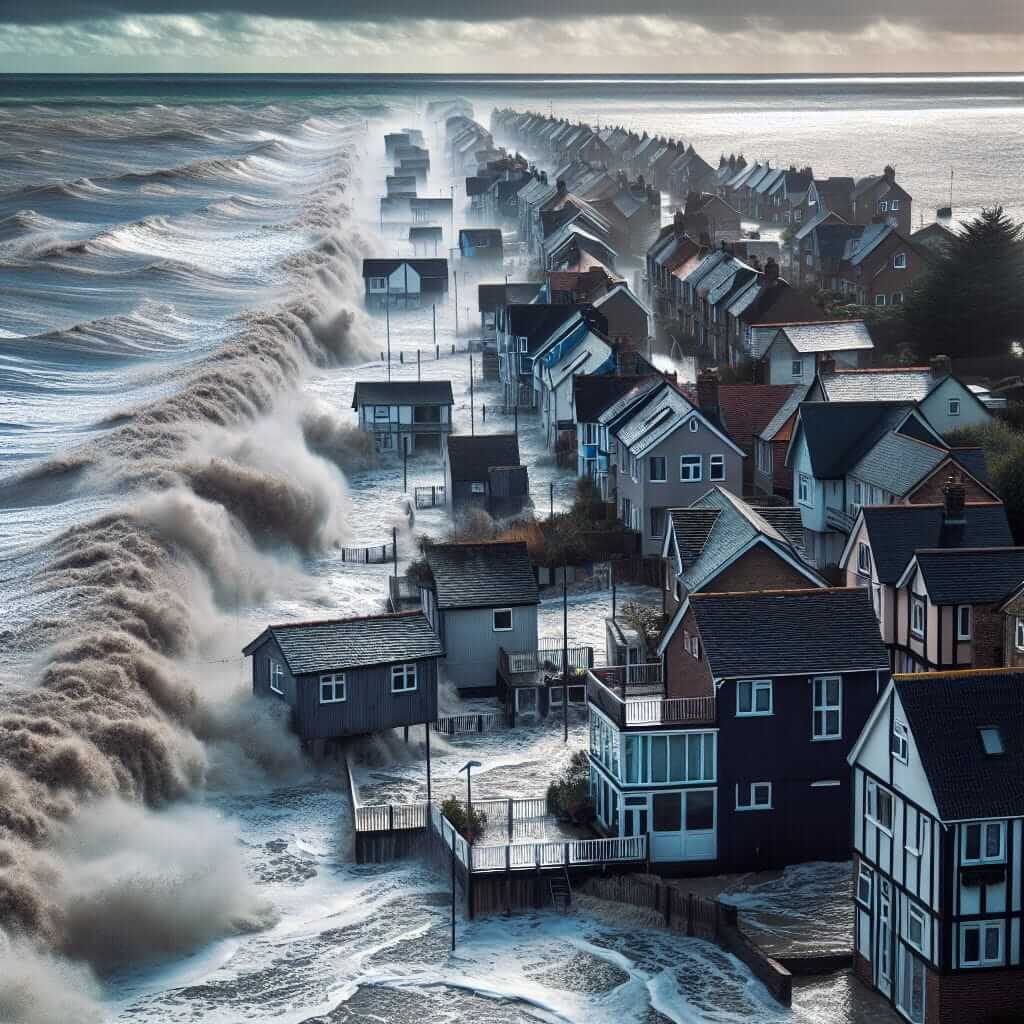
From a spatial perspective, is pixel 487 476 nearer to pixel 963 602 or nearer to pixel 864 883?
pixel 963 602

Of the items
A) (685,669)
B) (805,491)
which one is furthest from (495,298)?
(685,669)

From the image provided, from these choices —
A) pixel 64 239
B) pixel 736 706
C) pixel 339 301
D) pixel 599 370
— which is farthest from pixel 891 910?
pixel 64 239

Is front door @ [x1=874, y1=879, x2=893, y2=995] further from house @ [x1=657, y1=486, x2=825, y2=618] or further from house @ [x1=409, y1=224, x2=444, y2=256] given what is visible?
house @ [x1=409, y1=224, x2=444, y2=256]

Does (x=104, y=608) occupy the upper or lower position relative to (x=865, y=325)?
lower

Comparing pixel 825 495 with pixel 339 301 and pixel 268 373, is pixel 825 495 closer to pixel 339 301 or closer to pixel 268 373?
Result: pixel 268 373

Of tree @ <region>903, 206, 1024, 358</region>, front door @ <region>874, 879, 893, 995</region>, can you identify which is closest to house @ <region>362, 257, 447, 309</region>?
tree @ <region>903, 206, 1024, 358</region>

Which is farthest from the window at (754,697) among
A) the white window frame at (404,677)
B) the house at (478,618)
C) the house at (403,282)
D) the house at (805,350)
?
the house at (403,282)

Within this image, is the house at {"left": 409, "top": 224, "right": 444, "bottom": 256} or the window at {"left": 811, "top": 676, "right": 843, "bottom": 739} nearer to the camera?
the window at {"left": 811, "top": 676, "right": 843, "bottom": 739}
